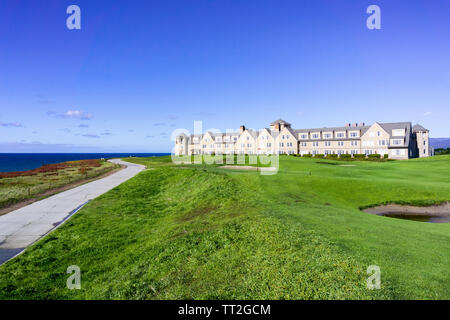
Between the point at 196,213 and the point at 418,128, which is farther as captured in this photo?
the point at 418,128

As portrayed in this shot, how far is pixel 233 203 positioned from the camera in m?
16.6

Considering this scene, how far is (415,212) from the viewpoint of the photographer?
18688 millimetres

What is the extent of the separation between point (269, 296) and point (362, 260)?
345 centimetres

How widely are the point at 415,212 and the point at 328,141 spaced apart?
67582mm

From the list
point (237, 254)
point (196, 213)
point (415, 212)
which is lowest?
point (415, 212)

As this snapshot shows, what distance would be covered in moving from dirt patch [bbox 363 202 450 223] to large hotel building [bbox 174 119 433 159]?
198ft

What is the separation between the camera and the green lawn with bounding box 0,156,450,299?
686cm

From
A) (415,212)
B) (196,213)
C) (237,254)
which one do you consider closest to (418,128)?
(415,212)
